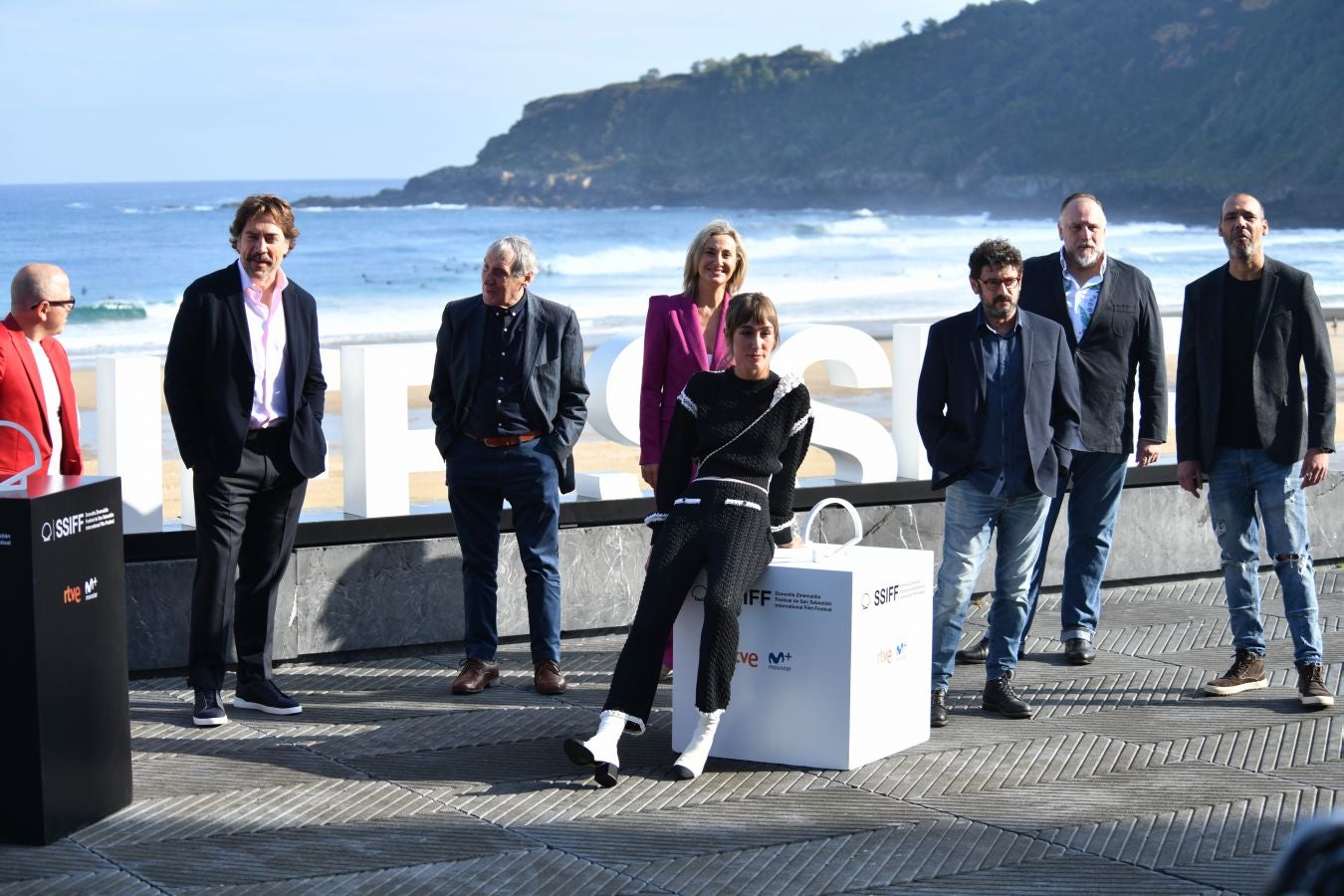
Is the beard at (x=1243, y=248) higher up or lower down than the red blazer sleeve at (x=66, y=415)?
higher up

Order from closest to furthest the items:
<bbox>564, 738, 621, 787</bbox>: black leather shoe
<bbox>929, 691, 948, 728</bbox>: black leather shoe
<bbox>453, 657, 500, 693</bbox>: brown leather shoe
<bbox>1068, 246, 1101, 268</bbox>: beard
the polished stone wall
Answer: <bbox>564, 738, 621, 787</bbox>: black leather shoe
<bbox>929, 691, 948, 728</bbox>: black leather shoe
<bbox>453, 657, 500, 693</bbox>: brown leather shoe
<bbox>1068, 246, 1101, 268</bbox>: beard
the polished stone wall

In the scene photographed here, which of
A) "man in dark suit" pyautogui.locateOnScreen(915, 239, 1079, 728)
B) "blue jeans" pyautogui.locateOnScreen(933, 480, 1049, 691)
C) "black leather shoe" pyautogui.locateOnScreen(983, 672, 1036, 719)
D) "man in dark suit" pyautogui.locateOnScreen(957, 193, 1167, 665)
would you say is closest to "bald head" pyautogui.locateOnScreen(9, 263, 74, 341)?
"man in dark suit" pyautogui.locateOnScreen(915, 239, 1079, 728)

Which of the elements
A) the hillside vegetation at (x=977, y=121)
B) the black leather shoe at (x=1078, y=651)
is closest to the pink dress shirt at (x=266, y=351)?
the black leather shoe at (x=1078, y=651)

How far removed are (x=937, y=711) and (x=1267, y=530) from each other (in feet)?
4.97

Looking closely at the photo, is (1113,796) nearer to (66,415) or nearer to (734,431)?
(734,431)

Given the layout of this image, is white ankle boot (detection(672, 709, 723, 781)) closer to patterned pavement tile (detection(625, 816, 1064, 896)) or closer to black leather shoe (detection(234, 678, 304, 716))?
patterned pavement tile (detection(625, 816, 1064, 896))

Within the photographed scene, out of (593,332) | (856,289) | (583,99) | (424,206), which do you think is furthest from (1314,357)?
(583,99)

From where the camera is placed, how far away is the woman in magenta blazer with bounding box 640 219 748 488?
6262mm

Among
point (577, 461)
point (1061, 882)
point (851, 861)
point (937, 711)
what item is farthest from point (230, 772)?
point (577, 461)

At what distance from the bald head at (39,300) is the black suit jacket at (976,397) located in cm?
299

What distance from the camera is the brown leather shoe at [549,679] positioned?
646 centimetres

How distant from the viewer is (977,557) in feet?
19.7

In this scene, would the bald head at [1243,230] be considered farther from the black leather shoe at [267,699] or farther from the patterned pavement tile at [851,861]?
the black leather shoe at [267,699]

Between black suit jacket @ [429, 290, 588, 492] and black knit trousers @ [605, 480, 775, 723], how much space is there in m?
1.14
